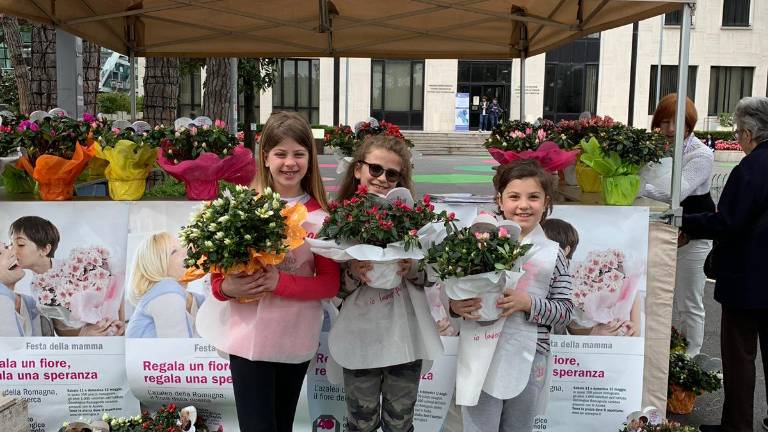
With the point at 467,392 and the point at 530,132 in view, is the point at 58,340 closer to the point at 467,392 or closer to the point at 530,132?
the point at 467,392

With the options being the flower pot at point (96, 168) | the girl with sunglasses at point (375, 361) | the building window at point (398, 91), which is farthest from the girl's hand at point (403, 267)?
the building window at point (398, 91)

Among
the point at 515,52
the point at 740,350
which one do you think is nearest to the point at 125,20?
the point at 515,52

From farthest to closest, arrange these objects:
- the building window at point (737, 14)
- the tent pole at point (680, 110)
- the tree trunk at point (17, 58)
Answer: the building window at point (737, 14), the tree trunk at point (17, 58), the tent pole at point (680, 110)

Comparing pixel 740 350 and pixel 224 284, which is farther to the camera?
pixel 740 350

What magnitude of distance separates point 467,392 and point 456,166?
1888 cm

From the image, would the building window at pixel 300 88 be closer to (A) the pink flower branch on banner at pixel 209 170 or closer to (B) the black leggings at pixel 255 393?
(A) the pink flower branch on banner at pixel 209 170

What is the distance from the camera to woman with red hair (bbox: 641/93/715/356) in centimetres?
440

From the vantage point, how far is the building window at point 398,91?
3278cm

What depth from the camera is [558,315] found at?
274 cm

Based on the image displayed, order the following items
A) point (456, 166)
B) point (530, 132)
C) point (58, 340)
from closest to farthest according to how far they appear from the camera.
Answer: point (58, 340) < point (530, 132) < point (456, 166)

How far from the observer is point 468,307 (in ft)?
8.75

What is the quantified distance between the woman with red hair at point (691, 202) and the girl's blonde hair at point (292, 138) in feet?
8.07

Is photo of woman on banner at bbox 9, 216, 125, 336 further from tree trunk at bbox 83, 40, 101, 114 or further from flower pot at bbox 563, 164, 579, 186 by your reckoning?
tree trunk at bbox 83, 40, 101, 114

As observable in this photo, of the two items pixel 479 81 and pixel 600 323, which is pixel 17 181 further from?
pixel 479 81
